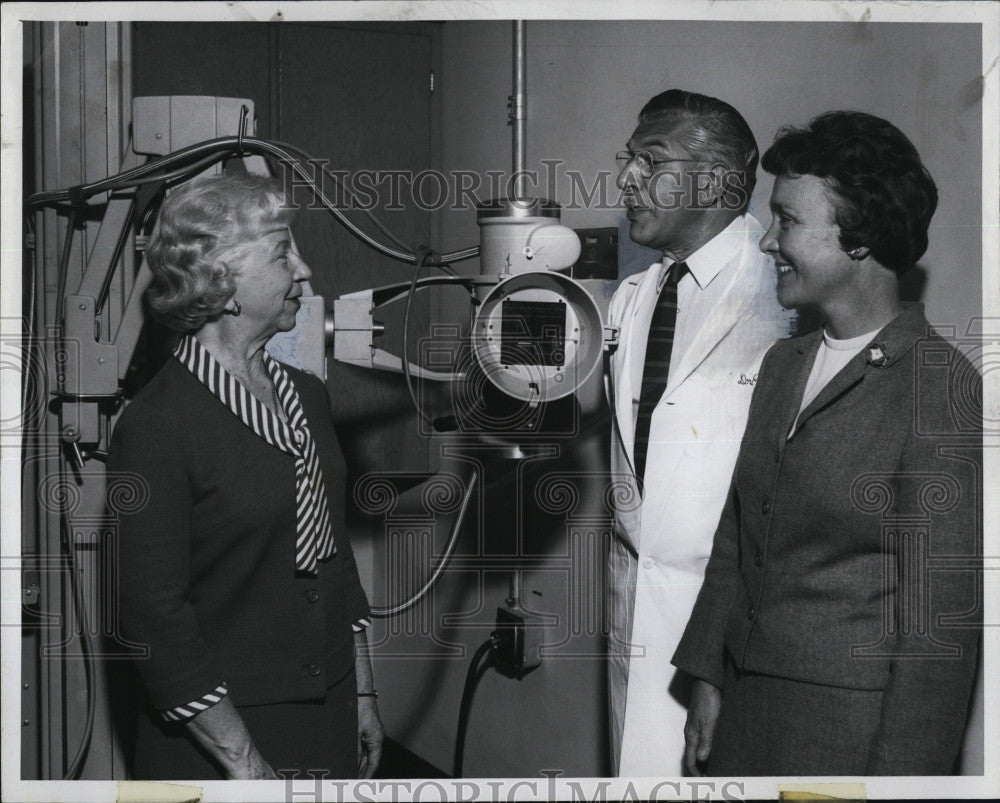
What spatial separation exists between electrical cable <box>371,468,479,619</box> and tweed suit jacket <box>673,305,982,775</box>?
403 millimetres

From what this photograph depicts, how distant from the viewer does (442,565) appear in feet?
4.74

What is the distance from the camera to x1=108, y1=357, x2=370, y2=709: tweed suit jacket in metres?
1.30

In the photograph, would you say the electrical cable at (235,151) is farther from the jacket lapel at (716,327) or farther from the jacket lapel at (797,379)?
the jacket lapel at (797,379)

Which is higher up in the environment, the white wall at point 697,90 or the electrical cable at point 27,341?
the white wall at point 697,90

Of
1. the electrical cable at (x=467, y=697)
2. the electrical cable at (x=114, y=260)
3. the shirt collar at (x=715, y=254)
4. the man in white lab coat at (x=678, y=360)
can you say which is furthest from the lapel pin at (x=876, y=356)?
the electrical cable at (x=114, y=260)

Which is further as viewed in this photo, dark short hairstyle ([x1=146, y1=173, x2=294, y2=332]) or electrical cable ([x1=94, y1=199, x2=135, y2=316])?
electrical cable ([x1=94, y1=199, x2=135, y2=316])

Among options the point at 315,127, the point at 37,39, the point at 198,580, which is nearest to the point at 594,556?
the point at 198,580

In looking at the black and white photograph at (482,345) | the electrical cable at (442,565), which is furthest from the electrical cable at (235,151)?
the electrical cable at (442,565)

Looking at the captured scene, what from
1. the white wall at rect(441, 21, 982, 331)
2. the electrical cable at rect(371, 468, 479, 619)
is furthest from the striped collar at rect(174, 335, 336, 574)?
the white wall at rect(441, 21, 982, 331)

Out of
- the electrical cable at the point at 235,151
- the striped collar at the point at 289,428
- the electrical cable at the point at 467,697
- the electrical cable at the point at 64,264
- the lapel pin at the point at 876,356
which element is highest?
the electrical cable at the point at 235,151

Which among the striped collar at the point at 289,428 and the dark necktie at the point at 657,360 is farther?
the dark necktie at the point at 657,360

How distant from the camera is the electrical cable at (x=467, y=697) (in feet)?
4.82

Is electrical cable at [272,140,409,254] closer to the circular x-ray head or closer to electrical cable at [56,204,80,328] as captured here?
the circular x-ray head

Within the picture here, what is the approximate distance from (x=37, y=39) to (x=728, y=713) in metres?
1.45
